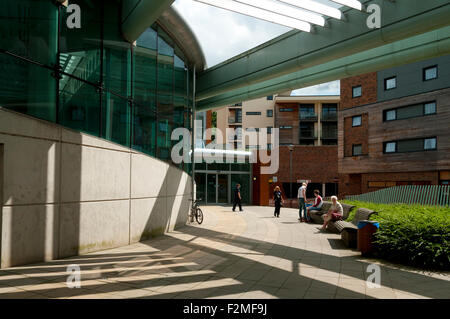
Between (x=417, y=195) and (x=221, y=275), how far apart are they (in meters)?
18.6

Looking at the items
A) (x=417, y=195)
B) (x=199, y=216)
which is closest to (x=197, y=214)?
(x=199, y=216)

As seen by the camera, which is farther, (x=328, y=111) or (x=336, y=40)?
(x=328, y=111)

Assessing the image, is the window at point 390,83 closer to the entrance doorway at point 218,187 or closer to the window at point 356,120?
the window at point 356,120

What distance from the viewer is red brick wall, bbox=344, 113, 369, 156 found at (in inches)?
1287

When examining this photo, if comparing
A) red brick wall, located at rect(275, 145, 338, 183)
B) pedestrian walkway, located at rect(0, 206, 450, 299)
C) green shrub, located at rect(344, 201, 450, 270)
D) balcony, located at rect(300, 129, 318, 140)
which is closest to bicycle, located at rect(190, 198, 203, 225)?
pedestrian walkway, located at rect(0, 206, 450, 299)

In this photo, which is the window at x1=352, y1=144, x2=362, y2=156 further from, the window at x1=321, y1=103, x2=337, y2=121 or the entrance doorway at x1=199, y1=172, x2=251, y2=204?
the window at x1=321, y1=103, x2=337, y2=121

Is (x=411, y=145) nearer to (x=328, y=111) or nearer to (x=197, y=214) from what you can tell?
(x=197, y=214)

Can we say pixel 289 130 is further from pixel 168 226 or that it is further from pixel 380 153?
pixel 168 226

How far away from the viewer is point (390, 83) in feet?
102

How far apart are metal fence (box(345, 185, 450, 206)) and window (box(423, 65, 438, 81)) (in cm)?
1085

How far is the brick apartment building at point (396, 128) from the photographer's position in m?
26.4

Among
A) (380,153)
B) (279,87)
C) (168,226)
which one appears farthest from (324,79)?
(380,153)

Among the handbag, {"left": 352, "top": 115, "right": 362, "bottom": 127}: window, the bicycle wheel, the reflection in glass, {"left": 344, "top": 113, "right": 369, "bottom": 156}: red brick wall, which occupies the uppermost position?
{"left": 352, "top": 115, "right": 362, "bottom": 127}: window

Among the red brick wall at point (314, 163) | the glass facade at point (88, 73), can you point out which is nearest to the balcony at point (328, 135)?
the red brick wall at point (314, 163)
